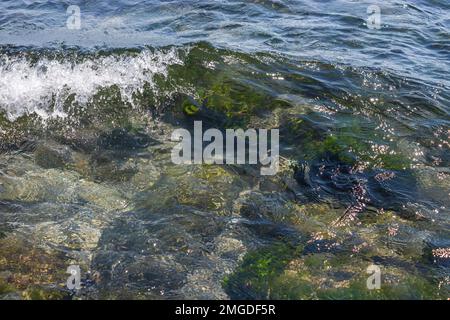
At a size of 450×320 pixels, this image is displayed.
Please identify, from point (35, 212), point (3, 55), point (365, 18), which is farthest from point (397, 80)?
point (3, 55)

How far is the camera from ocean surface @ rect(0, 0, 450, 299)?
15.1 ft

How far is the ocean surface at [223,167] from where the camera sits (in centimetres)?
461

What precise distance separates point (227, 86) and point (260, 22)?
392 cm

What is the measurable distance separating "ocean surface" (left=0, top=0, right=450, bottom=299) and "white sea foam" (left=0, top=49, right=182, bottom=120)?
3cm

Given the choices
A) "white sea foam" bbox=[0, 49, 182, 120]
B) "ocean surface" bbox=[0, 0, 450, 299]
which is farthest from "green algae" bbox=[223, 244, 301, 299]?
"white sea foam" bbox=[0, 49, 182, 120]

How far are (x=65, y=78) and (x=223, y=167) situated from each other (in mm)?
3327

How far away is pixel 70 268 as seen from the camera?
4.53 m

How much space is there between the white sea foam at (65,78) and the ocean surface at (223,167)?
1.2 inches

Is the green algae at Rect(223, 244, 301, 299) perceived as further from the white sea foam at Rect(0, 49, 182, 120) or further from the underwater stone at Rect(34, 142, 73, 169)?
the white sea foam at Rect(0, 49, 182, 120)

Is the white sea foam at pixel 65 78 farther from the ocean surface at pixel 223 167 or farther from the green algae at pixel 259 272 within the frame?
the green algae at pixel 259 272

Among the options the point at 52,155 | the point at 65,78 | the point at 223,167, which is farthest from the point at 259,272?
the point at 65,78

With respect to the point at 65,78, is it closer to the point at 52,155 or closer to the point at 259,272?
the point at 52,155

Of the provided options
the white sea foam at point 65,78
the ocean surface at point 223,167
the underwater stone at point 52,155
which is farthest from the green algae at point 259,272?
the white sea foam at point 65,78
